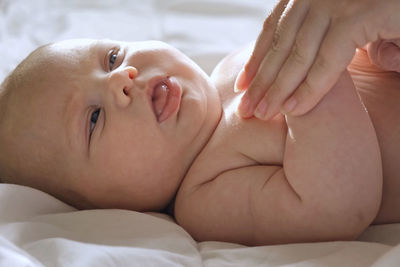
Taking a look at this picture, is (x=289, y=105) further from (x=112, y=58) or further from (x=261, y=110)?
(x=112, y=58)

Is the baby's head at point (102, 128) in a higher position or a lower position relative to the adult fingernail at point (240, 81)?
lower

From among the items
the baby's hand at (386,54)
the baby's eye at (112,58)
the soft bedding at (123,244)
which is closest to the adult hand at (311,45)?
the baby's hand at (386,54)

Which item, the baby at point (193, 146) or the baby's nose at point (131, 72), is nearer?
the baby at point (193, 146)

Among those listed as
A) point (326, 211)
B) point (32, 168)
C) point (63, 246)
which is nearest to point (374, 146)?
point (326, 211)

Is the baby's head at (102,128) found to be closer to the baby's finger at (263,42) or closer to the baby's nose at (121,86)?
the baby's nose at (121,86)

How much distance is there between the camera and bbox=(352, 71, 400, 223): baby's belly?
118cm

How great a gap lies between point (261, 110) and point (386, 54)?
30 cm

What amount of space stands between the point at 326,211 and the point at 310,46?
0.31 m

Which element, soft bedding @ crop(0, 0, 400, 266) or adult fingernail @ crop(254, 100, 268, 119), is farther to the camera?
adult fingernail @ crop(254, 100, 268, 119)

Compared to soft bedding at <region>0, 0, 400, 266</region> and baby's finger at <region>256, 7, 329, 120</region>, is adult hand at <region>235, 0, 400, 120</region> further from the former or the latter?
soft bedding at <region>0, 0, 400, 266</region>

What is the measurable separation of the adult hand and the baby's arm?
5 cm

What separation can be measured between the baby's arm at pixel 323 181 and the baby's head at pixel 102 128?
21cm

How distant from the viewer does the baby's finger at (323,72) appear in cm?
105

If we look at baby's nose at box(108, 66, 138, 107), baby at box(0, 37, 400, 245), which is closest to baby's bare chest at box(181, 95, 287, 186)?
baby at box(0, 37, 400, 245)
